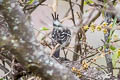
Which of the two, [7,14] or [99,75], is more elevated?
[7,14]

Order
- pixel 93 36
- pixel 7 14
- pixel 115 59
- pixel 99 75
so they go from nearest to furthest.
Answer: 1. pixel 7 14
2. pixel 115 59
3. pixel 99 75
4. pixel 93 36

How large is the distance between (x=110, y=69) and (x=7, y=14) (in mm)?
1059

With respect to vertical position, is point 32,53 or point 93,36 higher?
point 32,53

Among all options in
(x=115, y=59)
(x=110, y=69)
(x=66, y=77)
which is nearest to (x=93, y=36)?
(x=110, y=69)

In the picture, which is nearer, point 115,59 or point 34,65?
point 34,65

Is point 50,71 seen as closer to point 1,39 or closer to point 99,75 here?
point 1,39

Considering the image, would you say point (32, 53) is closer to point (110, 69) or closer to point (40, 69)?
point (40, 69)

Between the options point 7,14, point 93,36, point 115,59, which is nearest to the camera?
point 7,14

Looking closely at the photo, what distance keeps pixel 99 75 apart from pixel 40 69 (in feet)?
2.82

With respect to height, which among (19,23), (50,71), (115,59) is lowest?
(115,59)

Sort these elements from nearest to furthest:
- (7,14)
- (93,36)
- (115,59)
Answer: (7,14) < (115,59) < (93,36)

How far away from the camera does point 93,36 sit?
201cm

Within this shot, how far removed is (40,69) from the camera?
0.67 metres

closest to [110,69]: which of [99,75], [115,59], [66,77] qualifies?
[99,75]
